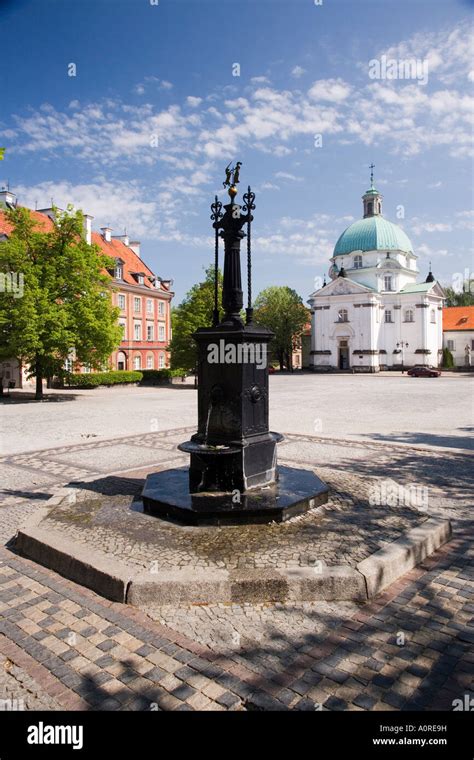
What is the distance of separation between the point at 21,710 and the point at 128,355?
47402 millimetres

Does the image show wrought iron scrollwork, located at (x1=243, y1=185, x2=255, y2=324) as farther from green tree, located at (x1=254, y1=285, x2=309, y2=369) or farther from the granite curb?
green tree, located at (x1=254, y1=285, x2=309, y2=369)

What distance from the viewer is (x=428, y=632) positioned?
4.10 m

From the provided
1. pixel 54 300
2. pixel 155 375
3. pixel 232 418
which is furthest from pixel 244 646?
pixel 155 375

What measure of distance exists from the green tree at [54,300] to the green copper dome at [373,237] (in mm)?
48698

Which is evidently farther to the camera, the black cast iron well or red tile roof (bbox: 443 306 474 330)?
red tile roof (bbox: 443 306 474 330)

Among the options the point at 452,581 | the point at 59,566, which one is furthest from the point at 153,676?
the point at 452,581

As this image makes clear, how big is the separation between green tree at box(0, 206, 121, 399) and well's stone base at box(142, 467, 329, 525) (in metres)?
19.2

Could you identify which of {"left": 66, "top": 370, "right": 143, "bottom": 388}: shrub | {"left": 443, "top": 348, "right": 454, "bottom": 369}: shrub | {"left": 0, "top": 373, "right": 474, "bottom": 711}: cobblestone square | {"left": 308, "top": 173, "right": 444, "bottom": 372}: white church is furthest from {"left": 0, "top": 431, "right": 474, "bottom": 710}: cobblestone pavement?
{"left": 443, "top": 348, "right": 454, "bottom": 369}: shrub

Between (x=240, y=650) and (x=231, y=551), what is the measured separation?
1.50 meters

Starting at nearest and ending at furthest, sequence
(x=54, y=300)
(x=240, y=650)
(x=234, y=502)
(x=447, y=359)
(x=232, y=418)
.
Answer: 1. (x=240, y=650)
2. (x=234, y=502)
3. (x=232, y=418)
4. (x=54, y=300)
5. (x=447, y=359)

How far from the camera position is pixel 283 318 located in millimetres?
68062

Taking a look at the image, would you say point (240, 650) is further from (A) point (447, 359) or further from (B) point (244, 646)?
(A) point (447, 359)

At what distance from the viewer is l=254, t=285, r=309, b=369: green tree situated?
68.1 m

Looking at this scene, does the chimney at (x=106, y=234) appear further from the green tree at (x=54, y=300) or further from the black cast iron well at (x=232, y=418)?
the black cast iron well at (x=232, y=418)
